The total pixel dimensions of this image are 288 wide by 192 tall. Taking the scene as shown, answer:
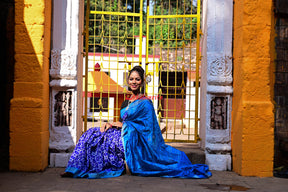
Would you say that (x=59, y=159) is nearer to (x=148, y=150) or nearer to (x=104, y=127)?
(x=104, y=127)

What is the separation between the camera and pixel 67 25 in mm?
4777

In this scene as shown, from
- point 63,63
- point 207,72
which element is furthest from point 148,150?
point 63,63

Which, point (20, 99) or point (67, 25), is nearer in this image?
point (20, 99)

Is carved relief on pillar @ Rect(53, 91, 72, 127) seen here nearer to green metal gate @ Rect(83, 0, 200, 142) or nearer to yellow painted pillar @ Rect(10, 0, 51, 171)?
yellow painted pillar @ Rect(10, 0, 51, 171)

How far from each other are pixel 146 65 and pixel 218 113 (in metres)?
1.61

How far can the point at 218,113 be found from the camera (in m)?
→ 4.77

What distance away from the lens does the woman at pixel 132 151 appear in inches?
161

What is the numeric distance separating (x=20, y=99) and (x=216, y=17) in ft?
9.64

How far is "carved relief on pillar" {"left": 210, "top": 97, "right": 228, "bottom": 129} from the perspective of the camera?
475 cm

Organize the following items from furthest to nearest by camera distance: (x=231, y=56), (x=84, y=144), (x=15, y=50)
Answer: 1. (x=231, y=56)
2. (x=15, y=50)
3. (x=84, y=144)

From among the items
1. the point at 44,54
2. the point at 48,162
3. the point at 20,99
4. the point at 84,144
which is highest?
the point at 44,54

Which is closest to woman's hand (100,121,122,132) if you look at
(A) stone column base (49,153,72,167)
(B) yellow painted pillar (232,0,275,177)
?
(A) stone column base (49,153,72,167)

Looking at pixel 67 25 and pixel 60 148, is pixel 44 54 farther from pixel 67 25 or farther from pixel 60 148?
pixel 60 148

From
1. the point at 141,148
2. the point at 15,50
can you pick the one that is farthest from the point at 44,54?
the point at 141,148
